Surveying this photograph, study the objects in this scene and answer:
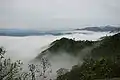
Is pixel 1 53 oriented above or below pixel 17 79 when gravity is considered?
above

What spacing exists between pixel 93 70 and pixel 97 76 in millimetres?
6346

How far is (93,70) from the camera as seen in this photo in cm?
10306

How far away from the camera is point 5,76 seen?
114 feet

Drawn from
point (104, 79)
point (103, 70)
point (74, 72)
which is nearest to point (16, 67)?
point (104, 79)

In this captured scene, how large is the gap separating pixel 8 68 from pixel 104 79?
196 feet

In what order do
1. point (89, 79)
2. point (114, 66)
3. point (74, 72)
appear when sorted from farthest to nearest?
1. point (74, 72)
2. point (114, 66)
3. point (89, 79)

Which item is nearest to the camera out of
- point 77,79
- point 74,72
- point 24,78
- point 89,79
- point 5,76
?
point 5,76

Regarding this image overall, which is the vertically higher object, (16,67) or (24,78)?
Answer: (16,67)

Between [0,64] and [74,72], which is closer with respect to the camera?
[0,64]

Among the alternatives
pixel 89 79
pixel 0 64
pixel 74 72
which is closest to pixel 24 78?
pixel 0 64

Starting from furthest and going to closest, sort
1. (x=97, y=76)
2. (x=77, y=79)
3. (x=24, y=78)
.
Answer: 1. (x=77, y=79)
2. (x=97, y=76)
3. (x=24, y=78)

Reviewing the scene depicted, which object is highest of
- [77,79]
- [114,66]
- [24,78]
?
[24,78]

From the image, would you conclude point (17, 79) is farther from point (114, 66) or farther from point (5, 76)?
point (114, 66)

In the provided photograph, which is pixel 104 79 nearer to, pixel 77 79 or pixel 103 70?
pixel 103 70
